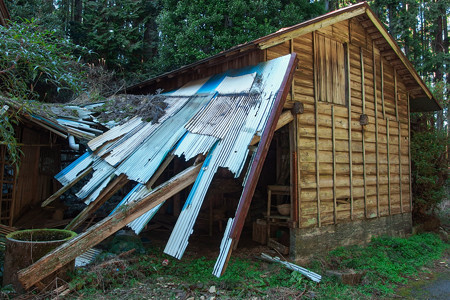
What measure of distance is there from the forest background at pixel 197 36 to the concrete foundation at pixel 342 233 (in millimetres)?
2054

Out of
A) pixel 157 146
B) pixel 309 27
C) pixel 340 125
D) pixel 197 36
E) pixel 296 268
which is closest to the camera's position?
pixel 296 268

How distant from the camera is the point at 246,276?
6.17m

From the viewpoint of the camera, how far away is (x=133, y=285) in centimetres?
514

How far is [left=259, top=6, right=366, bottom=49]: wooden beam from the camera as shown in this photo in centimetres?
717

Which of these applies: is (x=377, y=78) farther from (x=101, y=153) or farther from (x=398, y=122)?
(x=101, y=153)

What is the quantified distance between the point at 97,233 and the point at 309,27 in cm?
656

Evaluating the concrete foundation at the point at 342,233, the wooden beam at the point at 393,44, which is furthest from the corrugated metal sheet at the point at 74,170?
the wooden beam at the point at 393,44

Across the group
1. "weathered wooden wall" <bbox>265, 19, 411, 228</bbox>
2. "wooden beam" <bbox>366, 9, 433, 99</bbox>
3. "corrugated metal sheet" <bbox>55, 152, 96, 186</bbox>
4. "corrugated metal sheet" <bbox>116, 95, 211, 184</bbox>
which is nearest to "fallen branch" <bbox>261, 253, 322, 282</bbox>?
"weathered wooden wall" <bbox>265, 19, 411, 228</bbox>

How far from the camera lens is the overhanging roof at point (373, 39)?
7.30m

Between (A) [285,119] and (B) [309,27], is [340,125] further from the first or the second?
(B) [309,27]

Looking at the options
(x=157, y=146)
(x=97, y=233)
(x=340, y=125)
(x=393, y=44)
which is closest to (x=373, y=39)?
(x=393, y=44)

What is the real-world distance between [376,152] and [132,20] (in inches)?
652

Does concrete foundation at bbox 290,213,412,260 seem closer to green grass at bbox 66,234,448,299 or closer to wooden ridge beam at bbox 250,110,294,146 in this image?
green grass at bbox 66,234,448,299

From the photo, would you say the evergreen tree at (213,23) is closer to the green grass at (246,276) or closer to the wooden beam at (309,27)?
the wooden beam at (309,27)
